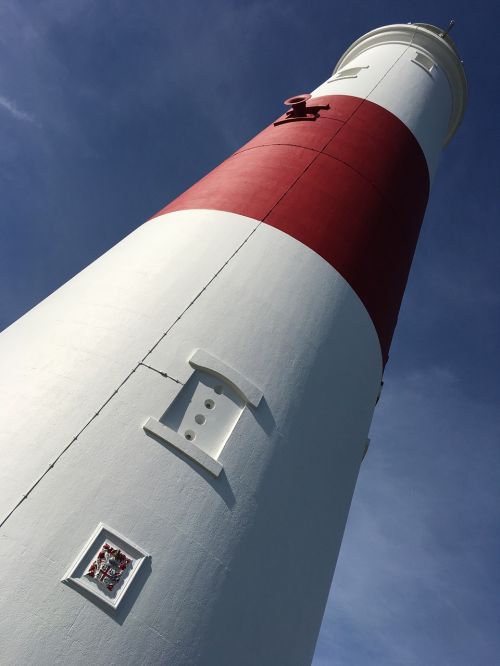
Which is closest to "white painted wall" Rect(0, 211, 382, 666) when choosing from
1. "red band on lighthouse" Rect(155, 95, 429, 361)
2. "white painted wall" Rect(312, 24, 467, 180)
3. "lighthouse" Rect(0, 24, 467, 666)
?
"lighthouse" Rect(0, 24, 467, 666)

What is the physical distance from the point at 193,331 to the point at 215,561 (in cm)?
196

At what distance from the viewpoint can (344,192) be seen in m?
7.25

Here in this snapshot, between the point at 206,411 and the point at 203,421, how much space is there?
0.31 feet

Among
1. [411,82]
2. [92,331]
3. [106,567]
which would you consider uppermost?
[411,82]

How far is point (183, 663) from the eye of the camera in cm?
369

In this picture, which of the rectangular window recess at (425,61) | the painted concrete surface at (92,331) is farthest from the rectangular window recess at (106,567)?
the rectangular window recess at (425,61)

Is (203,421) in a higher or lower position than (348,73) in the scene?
lower

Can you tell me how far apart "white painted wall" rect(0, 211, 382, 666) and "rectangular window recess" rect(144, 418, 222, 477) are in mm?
57

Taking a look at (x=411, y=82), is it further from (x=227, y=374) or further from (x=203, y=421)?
(x=203, y=421)

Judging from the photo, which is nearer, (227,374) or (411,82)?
(227,374)

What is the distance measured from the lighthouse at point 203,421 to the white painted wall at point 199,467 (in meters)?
0.02

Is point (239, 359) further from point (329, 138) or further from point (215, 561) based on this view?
point (329, 138)

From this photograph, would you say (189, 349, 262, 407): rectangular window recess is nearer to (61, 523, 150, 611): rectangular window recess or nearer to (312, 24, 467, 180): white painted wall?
(61, 523, 150, 611): rectangular window recess

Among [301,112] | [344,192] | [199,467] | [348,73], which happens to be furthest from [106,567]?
[348,73]
